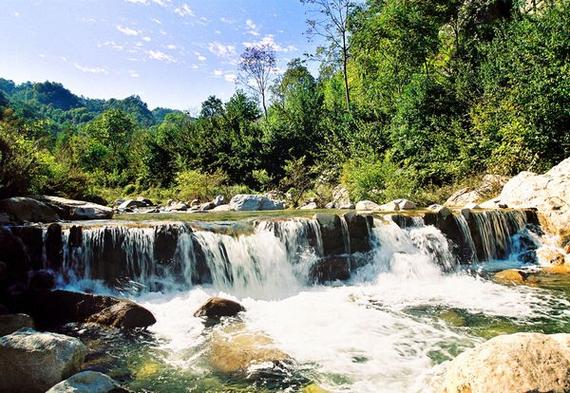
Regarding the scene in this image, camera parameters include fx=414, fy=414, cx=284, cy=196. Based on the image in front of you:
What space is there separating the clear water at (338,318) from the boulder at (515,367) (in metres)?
0.78

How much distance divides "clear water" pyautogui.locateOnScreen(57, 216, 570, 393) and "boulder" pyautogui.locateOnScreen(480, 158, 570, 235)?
168cm

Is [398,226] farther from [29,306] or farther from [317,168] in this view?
[317,168]

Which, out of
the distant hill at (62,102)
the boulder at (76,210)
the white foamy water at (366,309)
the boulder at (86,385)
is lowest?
the white foamy water at (366,309)

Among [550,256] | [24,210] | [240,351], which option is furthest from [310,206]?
Result: [240,351]

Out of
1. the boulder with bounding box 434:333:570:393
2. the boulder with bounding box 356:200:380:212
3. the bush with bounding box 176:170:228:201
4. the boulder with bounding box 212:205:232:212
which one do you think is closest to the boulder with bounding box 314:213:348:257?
the boulder with bounding box 356:200:380:212

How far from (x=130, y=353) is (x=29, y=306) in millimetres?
2475

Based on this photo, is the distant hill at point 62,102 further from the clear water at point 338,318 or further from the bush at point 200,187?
the clear water at point 338,318

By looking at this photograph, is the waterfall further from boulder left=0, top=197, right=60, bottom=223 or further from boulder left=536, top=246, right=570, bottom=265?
boulder left=0, top=197, right=60, bottom=223

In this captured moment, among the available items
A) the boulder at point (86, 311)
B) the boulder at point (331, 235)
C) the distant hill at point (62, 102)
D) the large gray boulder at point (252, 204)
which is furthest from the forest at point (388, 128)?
the distant hill at point (62, 102)

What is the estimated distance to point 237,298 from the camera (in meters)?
8.45

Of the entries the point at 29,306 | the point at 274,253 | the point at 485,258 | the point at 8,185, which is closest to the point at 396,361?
the point at 274,253

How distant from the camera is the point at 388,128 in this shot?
21.8 metres

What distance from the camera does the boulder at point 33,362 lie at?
4.14m

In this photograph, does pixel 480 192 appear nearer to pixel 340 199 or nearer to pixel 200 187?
pixel 340 199
